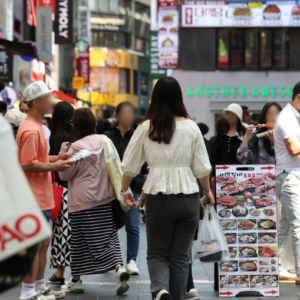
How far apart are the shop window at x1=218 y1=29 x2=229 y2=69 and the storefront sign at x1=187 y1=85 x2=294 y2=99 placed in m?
1.14

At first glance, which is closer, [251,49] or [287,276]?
[287,276]

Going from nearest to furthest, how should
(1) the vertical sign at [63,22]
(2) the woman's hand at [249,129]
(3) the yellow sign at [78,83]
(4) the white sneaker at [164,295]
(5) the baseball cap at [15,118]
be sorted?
(4) the white sneaker at [164,295], (2) the woman's hand at [249,129], (5) the baseball cap at [15,118], (1) the vertical sign at [63,22], (3) the yellow sign at [78,83]

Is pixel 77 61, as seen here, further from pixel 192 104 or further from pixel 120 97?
pixel 192 104

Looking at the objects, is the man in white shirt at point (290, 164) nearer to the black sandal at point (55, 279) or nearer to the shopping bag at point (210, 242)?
the shopping bag at point (210, 242)

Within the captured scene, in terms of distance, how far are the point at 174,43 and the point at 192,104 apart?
3172mm

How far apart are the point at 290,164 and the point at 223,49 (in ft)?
69.1

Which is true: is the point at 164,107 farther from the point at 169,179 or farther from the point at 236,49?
the point at 236,49

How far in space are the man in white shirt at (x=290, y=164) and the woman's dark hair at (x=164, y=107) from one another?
1525 millimetres

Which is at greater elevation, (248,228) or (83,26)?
(83,26)

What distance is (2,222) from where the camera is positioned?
150 centimetres

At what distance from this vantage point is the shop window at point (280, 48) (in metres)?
25.6

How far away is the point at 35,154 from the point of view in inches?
172

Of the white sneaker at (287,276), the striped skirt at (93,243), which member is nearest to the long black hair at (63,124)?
the striped skirt at (93,243)

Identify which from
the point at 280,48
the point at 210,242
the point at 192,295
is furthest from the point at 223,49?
the point at 210,242
